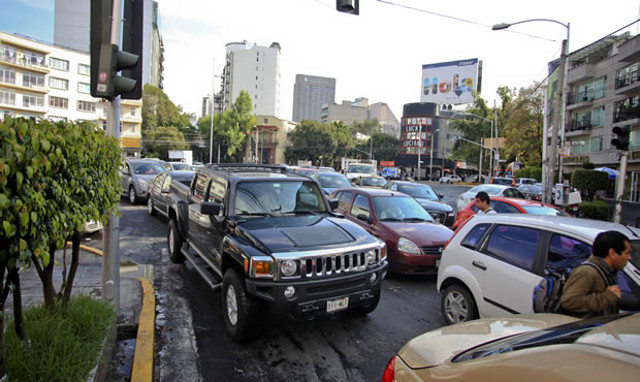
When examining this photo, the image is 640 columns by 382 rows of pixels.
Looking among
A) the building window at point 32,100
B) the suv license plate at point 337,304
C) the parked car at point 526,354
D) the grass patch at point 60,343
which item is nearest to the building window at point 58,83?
the building window at point 32,100

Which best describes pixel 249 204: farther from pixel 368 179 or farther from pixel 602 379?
pixel 368 179

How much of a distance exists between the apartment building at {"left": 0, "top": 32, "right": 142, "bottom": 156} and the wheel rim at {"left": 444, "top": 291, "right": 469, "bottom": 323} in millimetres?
54303

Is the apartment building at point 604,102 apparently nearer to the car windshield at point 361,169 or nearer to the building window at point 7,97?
the car windshield at point 361,169

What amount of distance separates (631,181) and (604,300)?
39.2 meters

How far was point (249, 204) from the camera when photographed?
17.4 ft

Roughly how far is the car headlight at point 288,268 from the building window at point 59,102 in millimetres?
68862

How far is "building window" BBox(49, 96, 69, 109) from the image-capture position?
59150mm

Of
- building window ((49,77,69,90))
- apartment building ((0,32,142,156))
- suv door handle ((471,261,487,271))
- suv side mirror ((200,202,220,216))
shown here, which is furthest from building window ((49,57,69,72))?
suv door handle ((471,261,487,271))

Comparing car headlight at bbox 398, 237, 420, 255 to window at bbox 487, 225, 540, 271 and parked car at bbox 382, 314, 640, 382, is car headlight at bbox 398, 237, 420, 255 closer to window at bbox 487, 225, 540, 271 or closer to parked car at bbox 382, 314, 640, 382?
window at bbox 487, 225, 540, 271

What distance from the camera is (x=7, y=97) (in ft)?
176

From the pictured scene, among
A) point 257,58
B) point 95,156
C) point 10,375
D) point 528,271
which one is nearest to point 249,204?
point 95,156

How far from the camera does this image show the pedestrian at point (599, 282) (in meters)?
3.08

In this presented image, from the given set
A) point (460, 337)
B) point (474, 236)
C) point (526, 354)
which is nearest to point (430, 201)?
point (474, 236)

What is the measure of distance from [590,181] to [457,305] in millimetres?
20294
